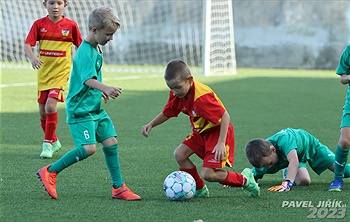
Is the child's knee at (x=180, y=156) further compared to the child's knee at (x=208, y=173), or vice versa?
the child's knee at (x=180, y=156)

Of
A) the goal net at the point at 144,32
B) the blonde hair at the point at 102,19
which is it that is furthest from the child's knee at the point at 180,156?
the goal net at the point at 144,32

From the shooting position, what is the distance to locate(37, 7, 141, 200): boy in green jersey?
→ 479 centimetres

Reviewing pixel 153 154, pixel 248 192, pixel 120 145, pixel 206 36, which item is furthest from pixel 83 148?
pixel 206 36

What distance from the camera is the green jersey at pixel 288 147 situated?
542 centimetres

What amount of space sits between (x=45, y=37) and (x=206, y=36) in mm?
8991

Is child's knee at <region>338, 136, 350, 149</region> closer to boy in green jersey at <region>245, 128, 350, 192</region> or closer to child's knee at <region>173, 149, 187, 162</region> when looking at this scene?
boy in green jersey at <region>245, 128, 350, 192</region>

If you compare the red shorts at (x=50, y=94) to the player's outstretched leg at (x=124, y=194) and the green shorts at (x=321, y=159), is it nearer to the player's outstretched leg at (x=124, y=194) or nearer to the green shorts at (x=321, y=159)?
the player's outstretched leg at (x=124, y=194)

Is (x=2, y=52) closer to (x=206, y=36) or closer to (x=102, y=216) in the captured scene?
(x=206, y=36)

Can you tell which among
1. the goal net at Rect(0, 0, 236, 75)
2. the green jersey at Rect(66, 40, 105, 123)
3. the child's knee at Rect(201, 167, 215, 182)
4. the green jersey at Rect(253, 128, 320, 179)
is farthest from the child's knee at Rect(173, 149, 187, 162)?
the goal net at Rect(0, 0, 236, 75)

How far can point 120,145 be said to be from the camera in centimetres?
729

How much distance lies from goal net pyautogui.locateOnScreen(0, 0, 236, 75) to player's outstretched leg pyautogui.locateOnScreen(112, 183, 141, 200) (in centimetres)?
1285

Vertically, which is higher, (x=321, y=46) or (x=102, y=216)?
(x=102, y=216)

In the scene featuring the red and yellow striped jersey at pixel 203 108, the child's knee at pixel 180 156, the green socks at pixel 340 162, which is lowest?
the green socks at pixel 340 162

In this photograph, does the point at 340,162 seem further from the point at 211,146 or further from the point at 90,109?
the point at 90,109
